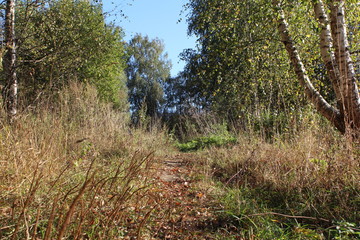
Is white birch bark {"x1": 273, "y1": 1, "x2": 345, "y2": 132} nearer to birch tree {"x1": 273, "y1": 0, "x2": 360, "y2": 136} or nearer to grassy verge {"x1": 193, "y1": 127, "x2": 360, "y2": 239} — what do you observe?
birch tree {"x1": 273, "y1": 0, "x2": 360, "y2": 136}

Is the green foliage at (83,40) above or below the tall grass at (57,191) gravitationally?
above

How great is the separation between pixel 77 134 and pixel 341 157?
420cm

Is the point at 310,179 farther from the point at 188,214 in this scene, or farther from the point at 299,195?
the point at 188,214

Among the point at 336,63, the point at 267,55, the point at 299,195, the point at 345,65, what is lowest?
the point at 299,195

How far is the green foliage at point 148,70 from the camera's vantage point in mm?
26797

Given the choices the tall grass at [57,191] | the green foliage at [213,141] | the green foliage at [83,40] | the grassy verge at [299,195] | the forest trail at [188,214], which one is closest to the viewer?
the tall grass at [57,191]

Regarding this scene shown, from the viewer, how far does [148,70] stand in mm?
27000

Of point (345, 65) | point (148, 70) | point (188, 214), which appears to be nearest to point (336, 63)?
point (345, 65)

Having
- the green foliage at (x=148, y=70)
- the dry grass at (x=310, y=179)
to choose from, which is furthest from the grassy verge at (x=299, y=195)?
the green foliage at (x=148, y=70)

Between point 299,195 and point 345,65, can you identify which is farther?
point 345,65

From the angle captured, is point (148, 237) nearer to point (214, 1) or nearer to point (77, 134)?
point (77, 134)

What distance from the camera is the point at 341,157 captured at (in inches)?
108

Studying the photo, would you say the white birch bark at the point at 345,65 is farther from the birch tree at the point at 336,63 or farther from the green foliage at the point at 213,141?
the green foliage at the point at 213,141

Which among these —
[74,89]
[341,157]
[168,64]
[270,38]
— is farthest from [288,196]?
[168,64]
